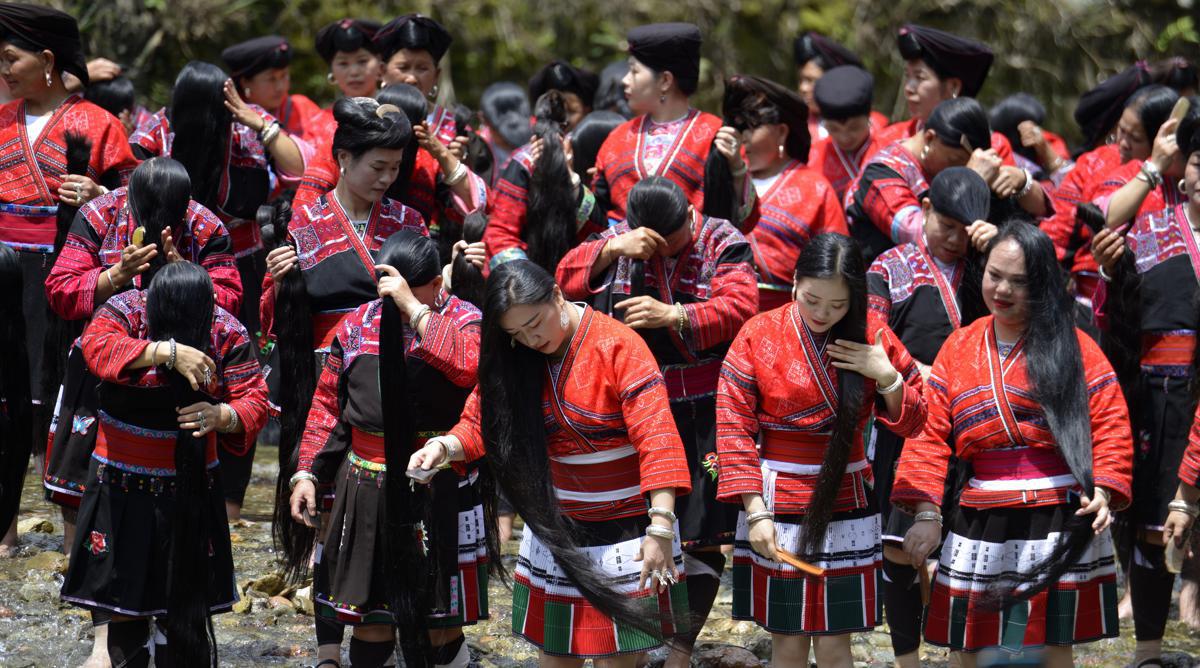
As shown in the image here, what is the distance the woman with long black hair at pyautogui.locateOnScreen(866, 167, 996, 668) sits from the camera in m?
5.09

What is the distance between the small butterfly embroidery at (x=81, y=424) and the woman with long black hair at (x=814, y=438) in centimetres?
217

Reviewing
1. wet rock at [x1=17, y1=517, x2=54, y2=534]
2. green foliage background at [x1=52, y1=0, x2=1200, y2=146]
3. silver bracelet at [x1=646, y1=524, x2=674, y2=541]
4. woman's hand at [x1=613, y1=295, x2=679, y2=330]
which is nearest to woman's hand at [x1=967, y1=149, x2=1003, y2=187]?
woman's hand at [x1=613, y1=295, x2=679, y2=330]

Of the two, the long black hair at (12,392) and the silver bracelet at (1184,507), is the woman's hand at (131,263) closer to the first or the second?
the long black hair at (12,392)

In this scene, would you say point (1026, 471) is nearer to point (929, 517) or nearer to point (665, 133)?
point (929, 517)

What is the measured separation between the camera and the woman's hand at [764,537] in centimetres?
425

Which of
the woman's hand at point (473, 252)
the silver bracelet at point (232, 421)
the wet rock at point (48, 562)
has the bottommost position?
the wet rock at point (48, 562)

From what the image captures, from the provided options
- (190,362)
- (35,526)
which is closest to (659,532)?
(190,362)

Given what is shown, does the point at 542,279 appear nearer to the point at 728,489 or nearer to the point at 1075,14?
the point at 728,489

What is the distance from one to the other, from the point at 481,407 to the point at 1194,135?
2908 mm

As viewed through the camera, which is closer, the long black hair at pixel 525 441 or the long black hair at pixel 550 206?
the long black hair at pixel 525 441

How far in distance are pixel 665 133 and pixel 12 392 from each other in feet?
8.49

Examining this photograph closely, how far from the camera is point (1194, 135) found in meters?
5.37

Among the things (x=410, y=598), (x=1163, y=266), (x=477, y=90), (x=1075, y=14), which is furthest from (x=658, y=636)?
(x=1075, y=14)

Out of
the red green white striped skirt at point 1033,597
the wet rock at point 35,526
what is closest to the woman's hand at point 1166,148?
the red green white striped skirt at point 1033,597
